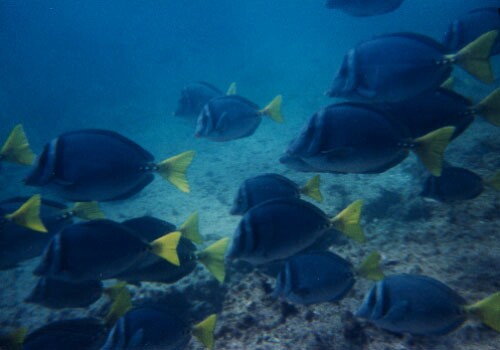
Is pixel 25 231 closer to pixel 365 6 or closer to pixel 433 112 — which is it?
pixel 433 112

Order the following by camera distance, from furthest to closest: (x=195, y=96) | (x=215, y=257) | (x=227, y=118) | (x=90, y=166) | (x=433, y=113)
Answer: (x=195, y=96) < (x=227, y=118) < (x=215, y=257) < (x=433, y=113) < (x=90, y=166)

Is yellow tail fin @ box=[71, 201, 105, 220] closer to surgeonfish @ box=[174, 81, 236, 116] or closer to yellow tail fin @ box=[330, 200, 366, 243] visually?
yellow tail fin @ box=[330, 200, 366, 243]

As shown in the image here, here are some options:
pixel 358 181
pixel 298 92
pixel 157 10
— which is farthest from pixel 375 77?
pixel 157 10

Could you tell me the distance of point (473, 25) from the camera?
3477mm

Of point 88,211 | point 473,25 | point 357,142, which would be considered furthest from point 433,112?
point 88,211

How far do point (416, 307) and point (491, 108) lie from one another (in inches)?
70.7

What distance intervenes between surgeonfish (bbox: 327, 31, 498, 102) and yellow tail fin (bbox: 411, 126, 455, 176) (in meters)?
0.55

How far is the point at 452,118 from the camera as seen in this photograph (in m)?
2.74

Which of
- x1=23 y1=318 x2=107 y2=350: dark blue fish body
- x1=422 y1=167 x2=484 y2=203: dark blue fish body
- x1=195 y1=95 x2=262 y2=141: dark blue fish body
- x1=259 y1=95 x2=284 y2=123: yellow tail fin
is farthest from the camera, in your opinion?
x1=259 y1=95 x2=284 y2=123: yellow tail fin

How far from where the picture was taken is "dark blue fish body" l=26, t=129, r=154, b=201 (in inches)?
99.3

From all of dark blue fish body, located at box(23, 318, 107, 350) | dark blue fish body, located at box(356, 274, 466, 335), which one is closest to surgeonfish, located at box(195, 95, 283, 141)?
dark blue fish body, located at box(23, 318, 107, 350)

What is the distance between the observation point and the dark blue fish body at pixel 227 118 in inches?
173

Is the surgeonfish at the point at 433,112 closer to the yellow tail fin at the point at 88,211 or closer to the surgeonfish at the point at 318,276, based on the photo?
the surgeonfish at the point at 318,276

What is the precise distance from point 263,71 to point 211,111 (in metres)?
31.5
